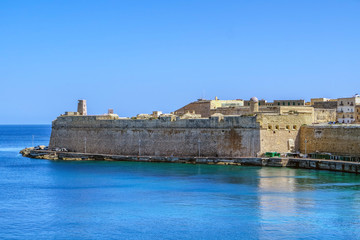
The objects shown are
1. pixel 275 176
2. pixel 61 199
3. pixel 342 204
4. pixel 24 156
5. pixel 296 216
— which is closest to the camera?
pixel 296 216

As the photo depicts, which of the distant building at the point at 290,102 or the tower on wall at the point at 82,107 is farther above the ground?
the distant building at the point at 290,102

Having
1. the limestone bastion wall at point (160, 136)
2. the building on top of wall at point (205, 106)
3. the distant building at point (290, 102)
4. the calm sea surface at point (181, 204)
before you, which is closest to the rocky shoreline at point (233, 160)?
the calm sea surface at point (181, 204)

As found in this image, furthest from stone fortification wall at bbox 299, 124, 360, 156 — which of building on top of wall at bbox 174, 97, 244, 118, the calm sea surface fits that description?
building on top of wall at bbox 174, 97, 244, 118

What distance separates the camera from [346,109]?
148 feet

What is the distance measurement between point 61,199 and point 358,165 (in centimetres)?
1583

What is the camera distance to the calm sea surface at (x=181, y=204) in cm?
1823

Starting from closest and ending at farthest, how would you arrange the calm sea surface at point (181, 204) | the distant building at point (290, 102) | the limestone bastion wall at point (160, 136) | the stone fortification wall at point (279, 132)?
the calm sea surface at point (181, 204) → the stone fortification wall at point (279, 132) → the limestone bastion wall at point (160, 136) → the distant building at point (290, 102)

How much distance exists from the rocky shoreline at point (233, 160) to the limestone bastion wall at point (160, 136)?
1.07 m

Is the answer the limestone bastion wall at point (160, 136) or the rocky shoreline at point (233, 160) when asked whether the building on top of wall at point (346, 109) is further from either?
the rocky shoreline at point (233, 160)

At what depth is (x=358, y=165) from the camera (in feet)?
96.6

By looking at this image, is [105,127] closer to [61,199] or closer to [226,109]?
[226,109]

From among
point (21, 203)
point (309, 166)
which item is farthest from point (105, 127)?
point (21, 203)

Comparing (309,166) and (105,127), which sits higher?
(105,127)

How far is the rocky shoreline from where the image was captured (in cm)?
3070
